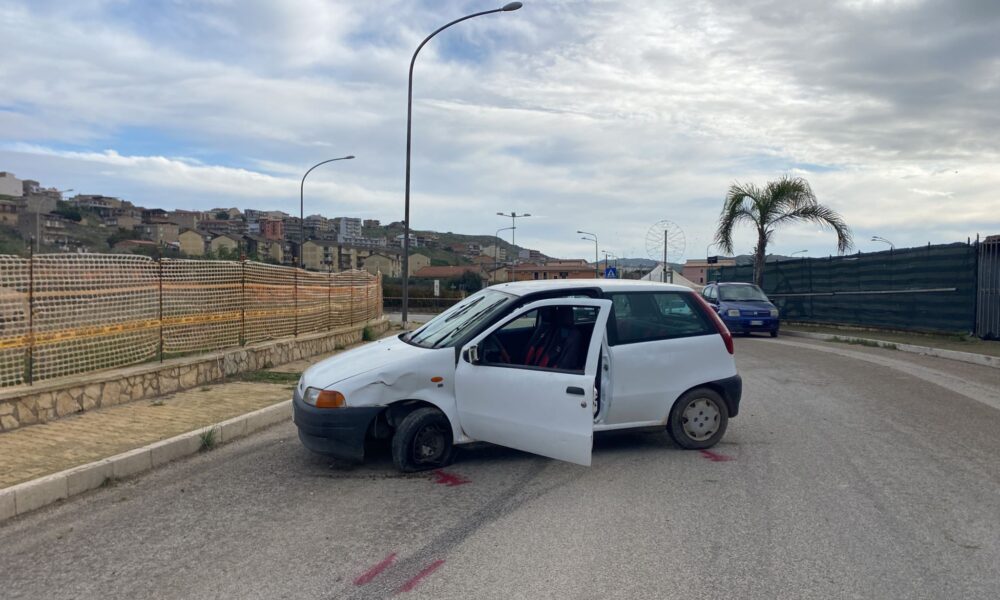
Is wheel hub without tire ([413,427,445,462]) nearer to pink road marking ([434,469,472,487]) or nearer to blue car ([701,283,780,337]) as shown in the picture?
pink road marking ([434,469,472,487])

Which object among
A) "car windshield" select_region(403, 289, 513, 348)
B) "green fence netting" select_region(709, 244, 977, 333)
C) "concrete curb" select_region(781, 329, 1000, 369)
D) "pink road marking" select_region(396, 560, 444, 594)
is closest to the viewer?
"pink road marking" select_region(396, 560, 444, 594)

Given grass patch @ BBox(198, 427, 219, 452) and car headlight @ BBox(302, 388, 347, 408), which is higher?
car headlight @ BBox(302, 388, 347, 408)

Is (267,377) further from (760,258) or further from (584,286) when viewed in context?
(760,258)

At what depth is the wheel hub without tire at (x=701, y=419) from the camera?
24.0 ft

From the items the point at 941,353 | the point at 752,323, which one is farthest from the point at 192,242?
the point at 941,353

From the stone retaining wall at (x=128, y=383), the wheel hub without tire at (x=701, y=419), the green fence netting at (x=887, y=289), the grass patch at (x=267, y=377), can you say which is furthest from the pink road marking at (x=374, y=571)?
the green fence netting at (x=887, y=289)

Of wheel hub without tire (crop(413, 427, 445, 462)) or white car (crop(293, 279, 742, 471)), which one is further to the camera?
wheel hub without tire (crop(413, 427, 445, 462))

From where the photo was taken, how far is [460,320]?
7.25m

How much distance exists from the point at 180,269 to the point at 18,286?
3061mm

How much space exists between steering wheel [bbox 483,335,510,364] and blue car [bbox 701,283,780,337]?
17.0 m

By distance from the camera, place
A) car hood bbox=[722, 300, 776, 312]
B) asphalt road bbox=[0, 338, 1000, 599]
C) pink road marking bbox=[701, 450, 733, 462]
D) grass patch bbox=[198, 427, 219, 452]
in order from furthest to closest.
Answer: car hood bbox=[722, 300, 776, 312] → grass patch bbox=[198, 427, 219, 452] → pink road marking bbox=[701, 450, 733, 462] → asphalt road bbox=[0, 338, 1000, 599]

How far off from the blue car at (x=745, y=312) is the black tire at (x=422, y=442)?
1739 centimetres

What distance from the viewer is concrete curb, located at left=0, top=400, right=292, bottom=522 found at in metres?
5.52

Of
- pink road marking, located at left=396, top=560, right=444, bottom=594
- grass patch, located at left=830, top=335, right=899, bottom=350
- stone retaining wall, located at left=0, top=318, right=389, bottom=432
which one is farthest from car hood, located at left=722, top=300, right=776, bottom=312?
pink road marking, located at left=396, top=560, right=444, bottom=594
